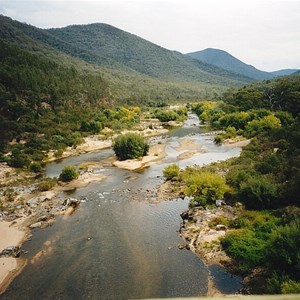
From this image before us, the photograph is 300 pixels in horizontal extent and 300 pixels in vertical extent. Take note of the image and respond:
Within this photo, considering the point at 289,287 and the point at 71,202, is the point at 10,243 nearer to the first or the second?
the point at 71,202

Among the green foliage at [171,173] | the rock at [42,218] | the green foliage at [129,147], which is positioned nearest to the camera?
the rock at [42,218]

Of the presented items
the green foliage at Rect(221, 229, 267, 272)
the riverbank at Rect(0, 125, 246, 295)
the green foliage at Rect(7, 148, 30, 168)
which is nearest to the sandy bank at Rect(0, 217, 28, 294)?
the riverbank at Rect(0, 125, 246, 295)

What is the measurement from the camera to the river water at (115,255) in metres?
21.1

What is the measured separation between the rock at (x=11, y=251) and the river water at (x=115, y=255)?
694 millimetres

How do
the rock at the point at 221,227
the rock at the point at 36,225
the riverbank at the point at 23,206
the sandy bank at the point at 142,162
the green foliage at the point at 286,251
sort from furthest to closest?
the sandy bank at the point at 142,162
the rock at the point at 36,225
the rock at the point at 221,227
the riverbank at the point at 23,206
the green foliage at the point at 286,251

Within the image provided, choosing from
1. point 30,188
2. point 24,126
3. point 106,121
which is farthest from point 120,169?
point 106,121

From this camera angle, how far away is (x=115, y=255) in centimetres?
2528

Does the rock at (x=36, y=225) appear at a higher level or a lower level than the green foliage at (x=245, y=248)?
lower

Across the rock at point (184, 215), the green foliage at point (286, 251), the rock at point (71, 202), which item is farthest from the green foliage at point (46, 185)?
the green foliage at point (286, 251)

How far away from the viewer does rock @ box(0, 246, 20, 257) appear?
1010 inches

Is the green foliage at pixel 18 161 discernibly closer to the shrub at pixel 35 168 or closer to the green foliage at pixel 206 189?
the shrub at pixel 35 168

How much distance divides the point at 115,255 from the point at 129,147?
31.8 meters

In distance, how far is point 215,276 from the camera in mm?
22109

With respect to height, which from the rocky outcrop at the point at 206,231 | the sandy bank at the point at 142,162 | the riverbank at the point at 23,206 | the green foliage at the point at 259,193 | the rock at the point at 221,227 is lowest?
the sandy bank at the point at 142,162
